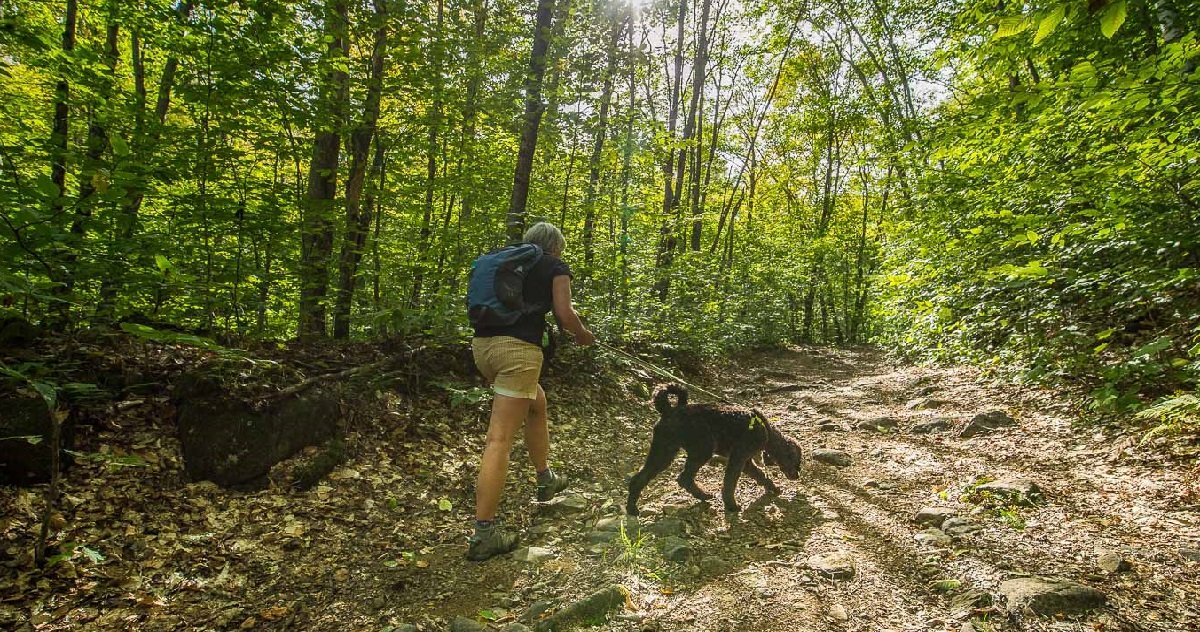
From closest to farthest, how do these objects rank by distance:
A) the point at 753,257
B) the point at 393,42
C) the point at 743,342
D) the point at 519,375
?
1. the point at 519,375
2. the point at 393,42
3. the point at 743,342
4. the point at 753,257

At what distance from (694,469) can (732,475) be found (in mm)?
287

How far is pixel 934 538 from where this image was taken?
10.3ft

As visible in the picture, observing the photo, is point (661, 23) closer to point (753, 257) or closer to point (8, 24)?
point (753, 257)

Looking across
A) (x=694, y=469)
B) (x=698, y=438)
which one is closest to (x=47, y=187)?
(x=698, y=438)

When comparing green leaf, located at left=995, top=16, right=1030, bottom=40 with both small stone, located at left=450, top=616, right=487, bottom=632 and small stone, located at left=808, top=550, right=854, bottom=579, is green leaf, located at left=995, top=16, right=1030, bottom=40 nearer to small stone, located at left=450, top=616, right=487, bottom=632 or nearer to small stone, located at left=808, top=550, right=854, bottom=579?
small stone, located at left=808, top=550, right=854, bottom=579

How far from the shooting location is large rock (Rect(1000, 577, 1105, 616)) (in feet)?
7.34

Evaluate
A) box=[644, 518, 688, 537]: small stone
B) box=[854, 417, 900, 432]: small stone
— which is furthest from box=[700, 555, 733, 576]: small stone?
box=[854, 417, 900, 432]: small stone

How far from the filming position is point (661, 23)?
1648cm

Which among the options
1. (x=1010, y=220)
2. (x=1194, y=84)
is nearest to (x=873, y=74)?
(x=1010, y=220)

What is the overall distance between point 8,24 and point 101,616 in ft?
11.5

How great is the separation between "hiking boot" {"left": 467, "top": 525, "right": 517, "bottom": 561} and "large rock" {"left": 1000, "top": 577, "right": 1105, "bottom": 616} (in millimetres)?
2735

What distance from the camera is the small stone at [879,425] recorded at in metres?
6.04

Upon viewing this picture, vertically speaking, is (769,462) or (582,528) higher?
(769,462)

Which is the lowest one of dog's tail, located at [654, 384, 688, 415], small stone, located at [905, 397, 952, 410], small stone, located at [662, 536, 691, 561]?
small stone, located at [662, 536, 691, 561]
